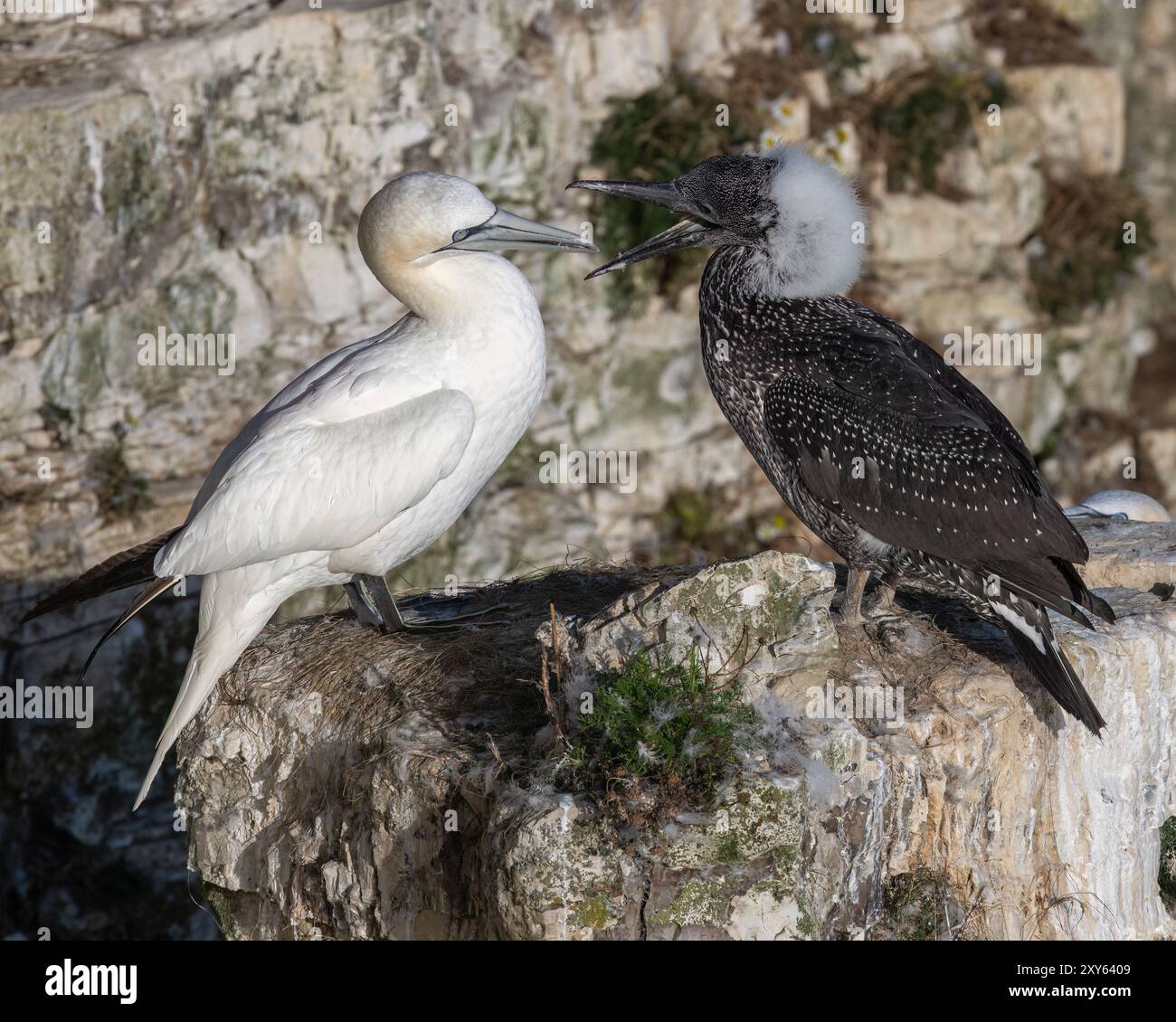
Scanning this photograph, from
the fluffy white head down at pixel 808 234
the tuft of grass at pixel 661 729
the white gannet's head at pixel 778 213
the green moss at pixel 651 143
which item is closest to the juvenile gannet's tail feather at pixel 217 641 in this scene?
the tuft of grass at pixel 661 729

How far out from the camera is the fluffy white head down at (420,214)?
6137 mm

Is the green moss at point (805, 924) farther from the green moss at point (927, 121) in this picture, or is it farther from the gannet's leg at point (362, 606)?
the green moss at point (927, 121)

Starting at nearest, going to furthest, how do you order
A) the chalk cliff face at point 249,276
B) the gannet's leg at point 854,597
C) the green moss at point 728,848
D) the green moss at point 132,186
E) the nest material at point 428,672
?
1. the green moss at point 728,848
2. the nest material at point 428,672
3. the gannet's leg at point 854,597
4. the green moss at point 132,186
5. the chalk cliff face at point 249,276

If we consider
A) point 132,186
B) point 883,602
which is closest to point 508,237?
point 883,602

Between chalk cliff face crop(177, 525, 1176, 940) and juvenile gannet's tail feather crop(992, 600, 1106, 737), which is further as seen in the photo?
juvenile gannet's tail feather crop(992, 600, 1106, 737)

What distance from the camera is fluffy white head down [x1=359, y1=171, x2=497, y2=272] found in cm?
614

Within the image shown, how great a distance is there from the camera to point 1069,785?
6207 mm

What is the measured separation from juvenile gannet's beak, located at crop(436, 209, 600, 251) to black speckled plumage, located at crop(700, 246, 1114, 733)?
79 centimetres

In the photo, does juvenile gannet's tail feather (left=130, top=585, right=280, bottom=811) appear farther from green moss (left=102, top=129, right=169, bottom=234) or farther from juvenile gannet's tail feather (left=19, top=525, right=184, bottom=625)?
green moss (left=102, top=129, right=169, bottom=234)

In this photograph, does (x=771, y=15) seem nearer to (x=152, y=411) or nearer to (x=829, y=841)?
(x=152, y=411)

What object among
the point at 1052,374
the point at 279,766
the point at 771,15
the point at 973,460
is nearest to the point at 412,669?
the point at 279,766

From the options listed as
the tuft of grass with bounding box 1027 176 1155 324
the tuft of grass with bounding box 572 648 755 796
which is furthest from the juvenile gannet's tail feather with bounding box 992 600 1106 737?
the tuft of grass with bounding box 1027 176 1155 324

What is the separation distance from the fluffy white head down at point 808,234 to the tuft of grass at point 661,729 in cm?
176

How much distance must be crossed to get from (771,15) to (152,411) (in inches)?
243
